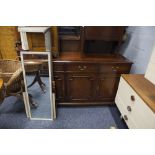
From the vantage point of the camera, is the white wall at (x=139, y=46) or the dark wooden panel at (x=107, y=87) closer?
the white wall at (x=139, y=46)

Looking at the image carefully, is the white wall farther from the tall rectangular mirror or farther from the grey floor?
→ the tall rectangular mirror

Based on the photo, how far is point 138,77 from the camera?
1.51 meters

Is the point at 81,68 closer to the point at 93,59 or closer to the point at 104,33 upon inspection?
the point at 93,59

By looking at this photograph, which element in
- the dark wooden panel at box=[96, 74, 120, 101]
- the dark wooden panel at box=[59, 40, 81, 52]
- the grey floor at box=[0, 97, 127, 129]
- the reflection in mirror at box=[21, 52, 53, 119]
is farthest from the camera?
the dark wooden panel at box=[59, 40, 81, 52]

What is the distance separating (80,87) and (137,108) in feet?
2.95

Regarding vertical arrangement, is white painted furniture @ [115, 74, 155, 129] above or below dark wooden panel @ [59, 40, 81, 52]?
below

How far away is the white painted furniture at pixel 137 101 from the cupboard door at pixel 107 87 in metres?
0.31

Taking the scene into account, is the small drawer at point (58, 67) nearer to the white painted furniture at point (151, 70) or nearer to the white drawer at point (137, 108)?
the white drawer at point (137, 108)

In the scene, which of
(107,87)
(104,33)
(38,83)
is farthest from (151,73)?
(38,83)

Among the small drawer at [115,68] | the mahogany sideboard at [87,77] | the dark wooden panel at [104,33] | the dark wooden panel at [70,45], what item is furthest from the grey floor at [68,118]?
the dark wooden panel at [104,33]

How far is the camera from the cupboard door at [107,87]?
6.25ft

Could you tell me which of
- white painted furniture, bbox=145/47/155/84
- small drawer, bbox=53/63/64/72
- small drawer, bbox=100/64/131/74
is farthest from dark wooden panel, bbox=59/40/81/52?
white painted furniture, bbox=145/47/155/84

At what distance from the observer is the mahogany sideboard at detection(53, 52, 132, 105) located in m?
1.77
